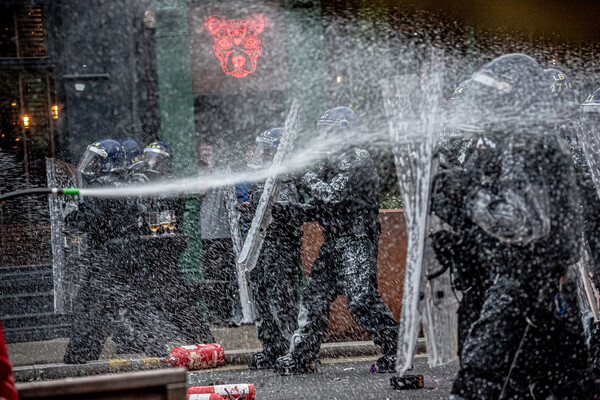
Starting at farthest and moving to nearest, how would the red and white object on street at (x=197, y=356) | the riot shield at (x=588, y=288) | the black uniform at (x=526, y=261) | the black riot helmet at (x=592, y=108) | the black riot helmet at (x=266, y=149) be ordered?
the black riot helmet at (x=266, y=149)
the red and white object on street at (x=197, y=356)
the black riot helmet at (x=592, y=108)
the riot shield at (x=588, y=288)
the black uniform at (x=526, y=261)

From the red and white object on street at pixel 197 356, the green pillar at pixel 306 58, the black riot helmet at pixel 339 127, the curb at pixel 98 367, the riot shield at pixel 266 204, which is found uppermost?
the green pillar at pixel 306 58

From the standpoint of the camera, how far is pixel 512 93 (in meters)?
3.63

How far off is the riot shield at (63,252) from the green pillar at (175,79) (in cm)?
275

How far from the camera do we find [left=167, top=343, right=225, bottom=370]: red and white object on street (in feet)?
22.1

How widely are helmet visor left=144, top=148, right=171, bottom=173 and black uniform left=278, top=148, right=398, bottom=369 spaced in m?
2.13

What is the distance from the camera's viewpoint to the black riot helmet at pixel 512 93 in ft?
11.9

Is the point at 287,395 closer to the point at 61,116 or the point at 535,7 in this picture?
the point at 61,116

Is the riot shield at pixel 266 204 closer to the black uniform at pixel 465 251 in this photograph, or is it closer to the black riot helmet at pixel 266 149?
the black riot helmet at pixel 266 149

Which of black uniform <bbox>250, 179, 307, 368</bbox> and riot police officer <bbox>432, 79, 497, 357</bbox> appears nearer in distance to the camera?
riot police officer <bbox>432, 79, 497, 357</bbox>

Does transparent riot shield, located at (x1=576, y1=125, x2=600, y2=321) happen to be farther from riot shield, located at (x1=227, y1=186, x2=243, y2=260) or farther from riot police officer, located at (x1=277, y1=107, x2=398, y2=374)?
riot shield, located at (x1=227, y1=186, x2=243, y2=260)

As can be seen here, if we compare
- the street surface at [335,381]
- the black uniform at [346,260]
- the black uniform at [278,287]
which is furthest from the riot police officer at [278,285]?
the black uniform at [346,260]

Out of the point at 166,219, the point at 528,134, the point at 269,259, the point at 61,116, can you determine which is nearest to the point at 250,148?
the point at 61,116

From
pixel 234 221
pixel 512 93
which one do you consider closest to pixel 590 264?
pixel 512 93

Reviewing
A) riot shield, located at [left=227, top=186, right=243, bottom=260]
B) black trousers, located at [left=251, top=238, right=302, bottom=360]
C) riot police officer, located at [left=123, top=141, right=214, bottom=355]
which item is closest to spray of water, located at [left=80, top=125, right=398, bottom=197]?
riot police officer, located at [left=123, top=141, right=214, bottom=355]
